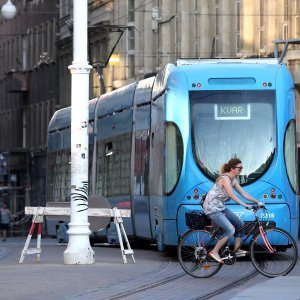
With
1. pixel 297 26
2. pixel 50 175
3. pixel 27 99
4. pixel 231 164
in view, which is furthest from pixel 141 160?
pixel 27 99

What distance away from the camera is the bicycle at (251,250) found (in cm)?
2078

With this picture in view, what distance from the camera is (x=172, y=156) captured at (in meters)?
25.4

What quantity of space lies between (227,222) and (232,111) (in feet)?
15.0

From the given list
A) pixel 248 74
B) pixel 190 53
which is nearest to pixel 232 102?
pixel 248 74

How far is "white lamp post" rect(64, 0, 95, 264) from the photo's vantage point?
24234 mm

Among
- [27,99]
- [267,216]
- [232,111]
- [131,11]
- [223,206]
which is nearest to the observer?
[223,206]

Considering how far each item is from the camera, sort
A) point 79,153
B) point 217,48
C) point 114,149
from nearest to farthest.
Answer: point 79,153, point 114,149, point 217,48

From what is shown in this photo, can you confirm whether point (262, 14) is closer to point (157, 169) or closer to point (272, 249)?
point (157, 169)

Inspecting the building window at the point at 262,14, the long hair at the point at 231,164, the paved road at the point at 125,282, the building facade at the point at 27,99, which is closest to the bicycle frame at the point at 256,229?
the paved road at the point at 125,282

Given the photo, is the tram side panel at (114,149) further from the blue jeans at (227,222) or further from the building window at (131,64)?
the building window at (131,64)

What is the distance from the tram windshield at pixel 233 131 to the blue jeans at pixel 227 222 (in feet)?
12.4

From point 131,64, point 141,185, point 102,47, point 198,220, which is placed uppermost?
point 102,47

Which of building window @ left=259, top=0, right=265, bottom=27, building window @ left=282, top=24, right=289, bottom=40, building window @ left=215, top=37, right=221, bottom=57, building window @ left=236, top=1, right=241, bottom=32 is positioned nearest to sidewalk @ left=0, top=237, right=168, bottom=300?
building window @ left=282, top=24, right=289, bottom=40

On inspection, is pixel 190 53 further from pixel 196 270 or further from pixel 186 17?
pixel 196 270
